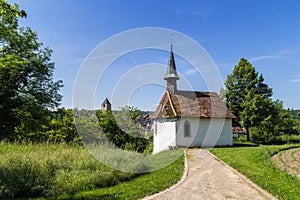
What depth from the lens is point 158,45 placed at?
43.4 feet

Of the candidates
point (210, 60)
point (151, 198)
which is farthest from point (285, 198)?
point (210, 60)

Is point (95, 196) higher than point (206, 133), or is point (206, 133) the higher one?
point (206, 133)

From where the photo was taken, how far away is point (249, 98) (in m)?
27.5

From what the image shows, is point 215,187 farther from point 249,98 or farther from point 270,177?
point 249,98

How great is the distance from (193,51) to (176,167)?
6.86m

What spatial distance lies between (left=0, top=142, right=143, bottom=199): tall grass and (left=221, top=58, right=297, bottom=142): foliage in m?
21.7

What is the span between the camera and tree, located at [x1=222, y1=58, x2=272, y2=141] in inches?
1056

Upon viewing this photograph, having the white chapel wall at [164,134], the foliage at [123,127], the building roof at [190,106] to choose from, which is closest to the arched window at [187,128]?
the building roof at [190,106]

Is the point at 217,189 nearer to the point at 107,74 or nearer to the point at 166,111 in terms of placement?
the point at 107,74

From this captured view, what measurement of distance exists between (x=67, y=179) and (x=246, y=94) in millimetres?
26084

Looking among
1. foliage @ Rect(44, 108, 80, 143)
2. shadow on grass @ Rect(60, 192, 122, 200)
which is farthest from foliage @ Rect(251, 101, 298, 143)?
shadow on grass @ Rect(60, 192, 122, 200)

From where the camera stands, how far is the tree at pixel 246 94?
88.0 feet

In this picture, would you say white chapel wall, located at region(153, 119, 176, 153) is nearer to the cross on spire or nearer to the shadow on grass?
the cross on spire

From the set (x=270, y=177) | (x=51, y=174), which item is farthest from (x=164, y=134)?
(x=51, y=174)
